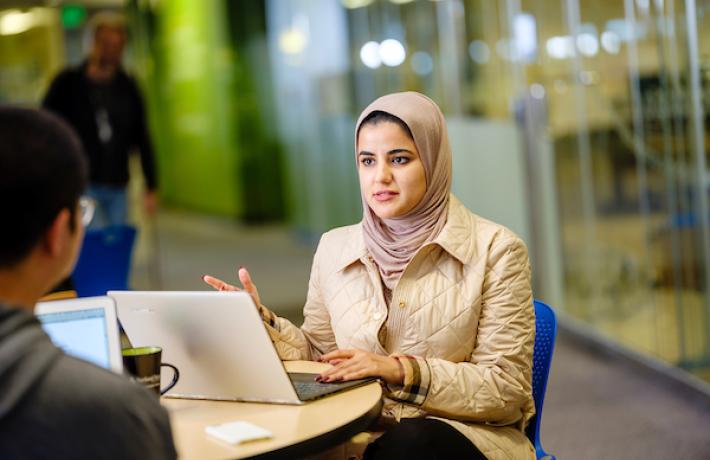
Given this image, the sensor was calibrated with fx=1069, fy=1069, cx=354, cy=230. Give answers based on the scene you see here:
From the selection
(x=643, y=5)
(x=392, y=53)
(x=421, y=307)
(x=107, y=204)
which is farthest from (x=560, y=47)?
(x=421, y=307)

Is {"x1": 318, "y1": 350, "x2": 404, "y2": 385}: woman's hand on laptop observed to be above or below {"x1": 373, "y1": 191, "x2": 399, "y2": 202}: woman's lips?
below

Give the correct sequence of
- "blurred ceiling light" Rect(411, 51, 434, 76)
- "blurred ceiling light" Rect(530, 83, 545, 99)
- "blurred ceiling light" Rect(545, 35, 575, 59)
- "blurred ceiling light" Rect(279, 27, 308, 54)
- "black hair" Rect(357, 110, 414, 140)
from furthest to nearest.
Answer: "blurred ceiling light" Rect(279, 27, 308, 54) → "blurred ceiling light" Rect(411, 51, 434, 76) → "blurred ceiling light" Rect(530, 83, 545, 99) → "blurred ceiling light" Rect(545, 35, 575, 59) → "black hair" Rect(357, 110, 414, 140)

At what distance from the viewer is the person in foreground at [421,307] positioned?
226 centimetres

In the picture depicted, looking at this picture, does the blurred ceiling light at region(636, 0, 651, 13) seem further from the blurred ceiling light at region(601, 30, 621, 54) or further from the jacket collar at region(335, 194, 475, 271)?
the jacket collar at region(335, 194, 475, 271)

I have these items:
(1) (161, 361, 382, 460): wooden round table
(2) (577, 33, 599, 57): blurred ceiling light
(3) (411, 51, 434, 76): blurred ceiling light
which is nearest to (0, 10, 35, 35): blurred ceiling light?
(3) (411, 51, 434, 76): blurred ceiling light

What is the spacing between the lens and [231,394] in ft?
7.13

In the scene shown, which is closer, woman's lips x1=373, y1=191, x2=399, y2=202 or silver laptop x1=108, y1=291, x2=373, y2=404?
silver laptop x1=108, y1=291, x2=373, y2=404

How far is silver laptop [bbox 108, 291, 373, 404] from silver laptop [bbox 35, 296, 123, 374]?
0.23m

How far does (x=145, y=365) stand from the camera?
6.65 feet

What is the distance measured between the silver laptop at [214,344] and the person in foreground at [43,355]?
67 cm

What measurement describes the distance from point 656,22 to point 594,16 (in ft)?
2.08

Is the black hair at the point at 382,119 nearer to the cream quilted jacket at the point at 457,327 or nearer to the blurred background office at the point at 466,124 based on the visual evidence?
the cream quilted jacket at the point at 457,327

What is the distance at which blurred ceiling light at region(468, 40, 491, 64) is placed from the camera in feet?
20.9

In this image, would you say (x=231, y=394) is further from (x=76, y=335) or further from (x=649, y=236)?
(x=649, y=236)
